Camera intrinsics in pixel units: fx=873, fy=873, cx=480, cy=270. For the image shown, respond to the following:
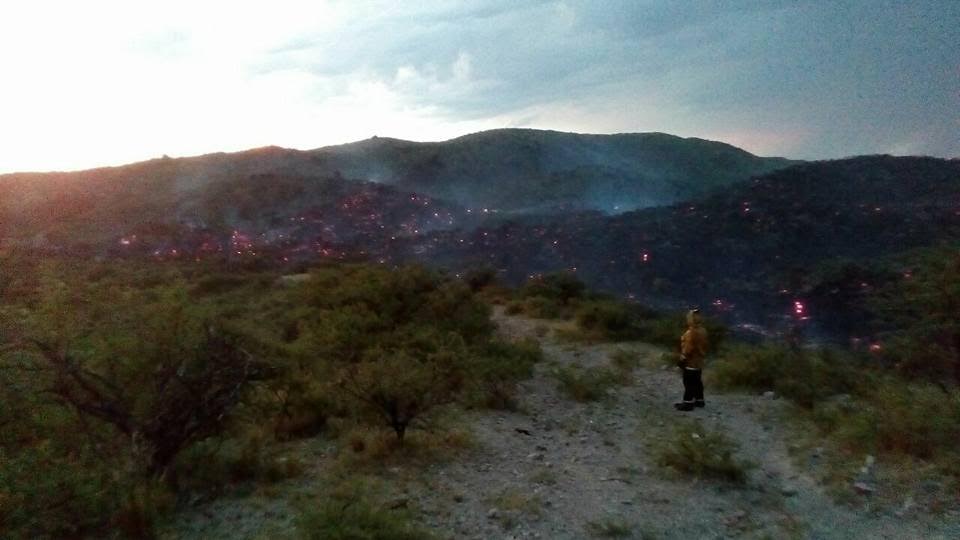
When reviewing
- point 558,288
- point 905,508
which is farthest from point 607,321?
point 905,508

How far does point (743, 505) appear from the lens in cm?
947

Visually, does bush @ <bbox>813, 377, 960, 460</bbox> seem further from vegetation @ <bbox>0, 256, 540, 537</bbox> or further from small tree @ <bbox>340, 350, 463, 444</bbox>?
small tree @ <bbox>340, 350, 463, 444</bbox>

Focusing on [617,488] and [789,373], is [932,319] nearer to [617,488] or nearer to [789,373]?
[789,373]

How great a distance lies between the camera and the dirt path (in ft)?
28.4

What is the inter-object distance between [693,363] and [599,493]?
5290mm

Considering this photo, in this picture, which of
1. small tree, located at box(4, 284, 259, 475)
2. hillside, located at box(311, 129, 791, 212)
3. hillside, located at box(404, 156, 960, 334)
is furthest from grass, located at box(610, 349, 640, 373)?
hillside, located at box(311, 129, 791, 212)

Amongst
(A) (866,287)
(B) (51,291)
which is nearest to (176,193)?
(A) (866,287)

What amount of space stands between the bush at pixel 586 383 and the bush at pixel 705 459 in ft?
12.6

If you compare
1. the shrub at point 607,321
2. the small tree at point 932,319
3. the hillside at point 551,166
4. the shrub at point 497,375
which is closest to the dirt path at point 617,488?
the shrub at point 497,375

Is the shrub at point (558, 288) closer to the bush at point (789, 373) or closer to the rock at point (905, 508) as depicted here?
the bush at point (789, 373)

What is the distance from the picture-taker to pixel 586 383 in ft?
50.2

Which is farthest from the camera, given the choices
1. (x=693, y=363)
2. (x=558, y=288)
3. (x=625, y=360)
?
(x=558, y=288)

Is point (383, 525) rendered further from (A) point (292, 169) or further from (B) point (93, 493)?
(A) point (292, 169)

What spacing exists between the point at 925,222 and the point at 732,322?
41.4 ft
